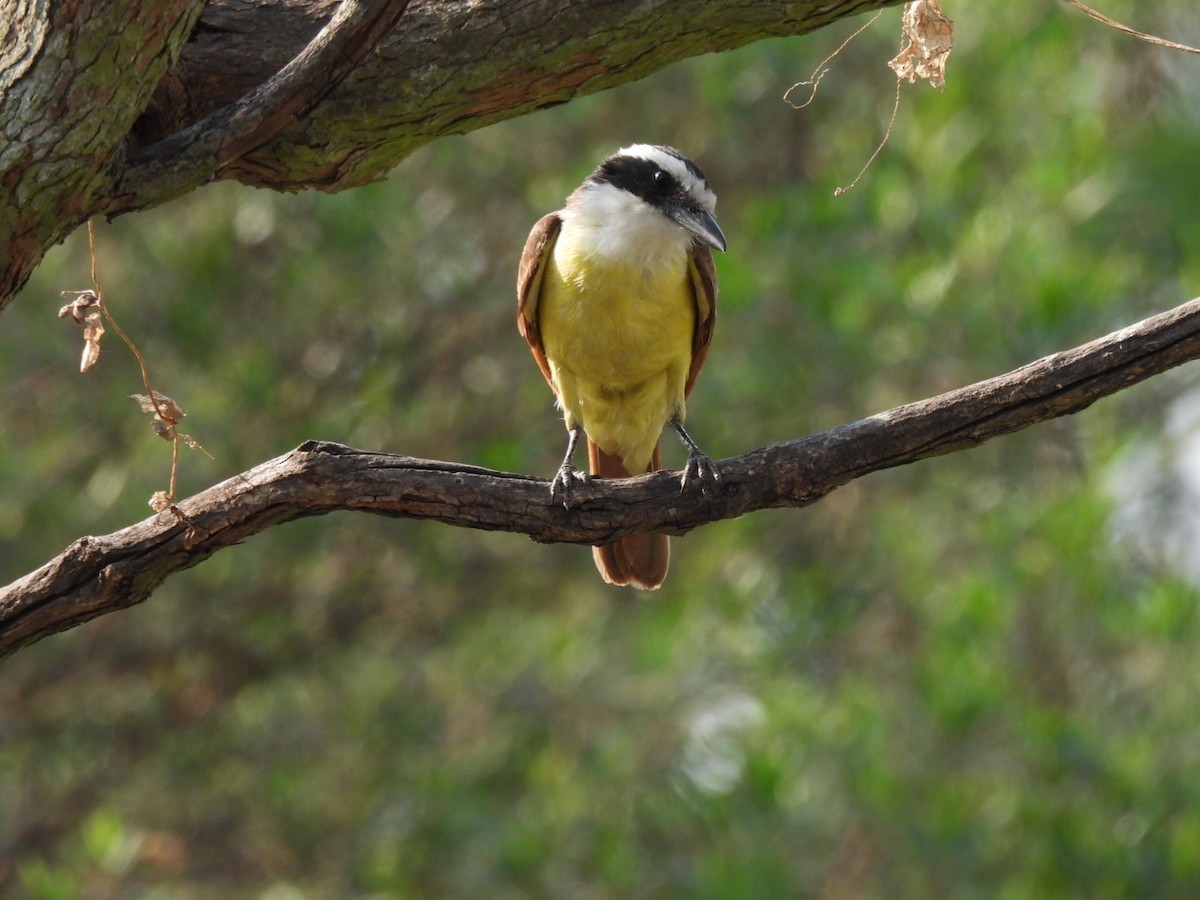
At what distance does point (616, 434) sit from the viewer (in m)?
4.79

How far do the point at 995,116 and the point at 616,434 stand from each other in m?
4.50

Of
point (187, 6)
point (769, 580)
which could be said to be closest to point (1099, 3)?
point (769, 580)

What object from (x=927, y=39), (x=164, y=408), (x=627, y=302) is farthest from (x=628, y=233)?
(x=164, y=408)

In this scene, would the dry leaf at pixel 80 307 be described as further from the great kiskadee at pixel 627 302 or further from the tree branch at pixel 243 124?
the great kiskadee at pixel 627 302

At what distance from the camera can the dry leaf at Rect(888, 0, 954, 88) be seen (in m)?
3.19

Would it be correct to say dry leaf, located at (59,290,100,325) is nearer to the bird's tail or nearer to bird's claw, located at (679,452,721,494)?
bird's claw, located at (679,452,721,494)

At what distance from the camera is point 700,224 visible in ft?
14.6

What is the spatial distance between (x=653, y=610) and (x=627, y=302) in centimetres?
480

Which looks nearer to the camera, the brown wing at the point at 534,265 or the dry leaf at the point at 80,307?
the dry leaf at the point at 80,307

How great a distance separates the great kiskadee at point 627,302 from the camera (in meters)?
4.45

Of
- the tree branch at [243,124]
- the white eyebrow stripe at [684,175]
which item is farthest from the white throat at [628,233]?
the tree branch at [243,124]

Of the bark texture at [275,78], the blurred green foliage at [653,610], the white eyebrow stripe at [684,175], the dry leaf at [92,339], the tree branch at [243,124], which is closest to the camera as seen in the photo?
the bark texture at [275,78]

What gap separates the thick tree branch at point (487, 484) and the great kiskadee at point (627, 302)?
1420mm

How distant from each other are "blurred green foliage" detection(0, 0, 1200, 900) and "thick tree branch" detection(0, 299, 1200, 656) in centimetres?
437
